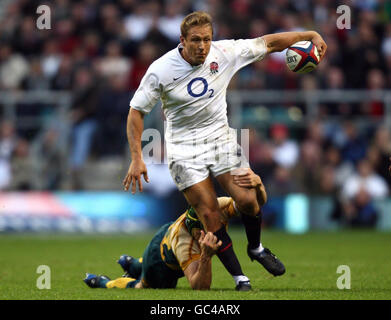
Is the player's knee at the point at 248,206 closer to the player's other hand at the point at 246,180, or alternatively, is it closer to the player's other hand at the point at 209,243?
the player's other hand at the point at 246,180

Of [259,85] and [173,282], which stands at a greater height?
[259,85]

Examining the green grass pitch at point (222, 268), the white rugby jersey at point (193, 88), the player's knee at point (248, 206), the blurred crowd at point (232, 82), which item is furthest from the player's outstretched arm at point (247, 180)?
the blurred crowd at point (232, 82)

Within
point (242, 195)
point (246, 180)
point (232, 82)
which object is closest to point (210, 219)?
point (242, 195)

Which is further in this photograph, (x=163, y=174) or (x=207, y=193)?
(x=163, y=174)

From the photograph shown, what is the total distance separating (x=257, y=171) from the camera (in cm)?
1748

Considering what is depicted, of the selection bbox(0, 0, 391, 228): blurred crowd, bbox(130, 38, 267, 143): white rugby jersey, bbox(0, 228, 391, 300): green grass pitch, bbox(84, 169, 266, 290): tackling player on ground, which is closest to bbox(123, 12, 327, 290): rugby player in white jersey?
bbox(130, 38, 267, 143): white rugby jersey

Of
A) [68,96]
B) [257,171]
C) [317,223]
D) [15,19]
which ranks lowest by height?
[317,223]

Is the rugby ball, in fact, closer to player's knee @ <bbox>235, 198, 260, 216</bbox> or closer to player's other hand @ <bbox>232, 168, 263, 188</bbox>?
player's other hand @ <bbox>232, 168, 263, 188</bbox>

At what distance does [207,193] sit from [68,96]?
1055 cm

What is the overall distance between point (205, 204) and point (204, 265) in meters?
0.57

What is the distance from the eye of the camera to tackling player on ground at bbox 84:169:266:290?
820 cm

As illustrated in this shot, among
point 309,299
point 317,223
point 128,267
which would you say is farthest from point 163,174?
point 309,299

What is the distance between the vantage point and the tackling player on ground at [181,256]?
8203 mm
